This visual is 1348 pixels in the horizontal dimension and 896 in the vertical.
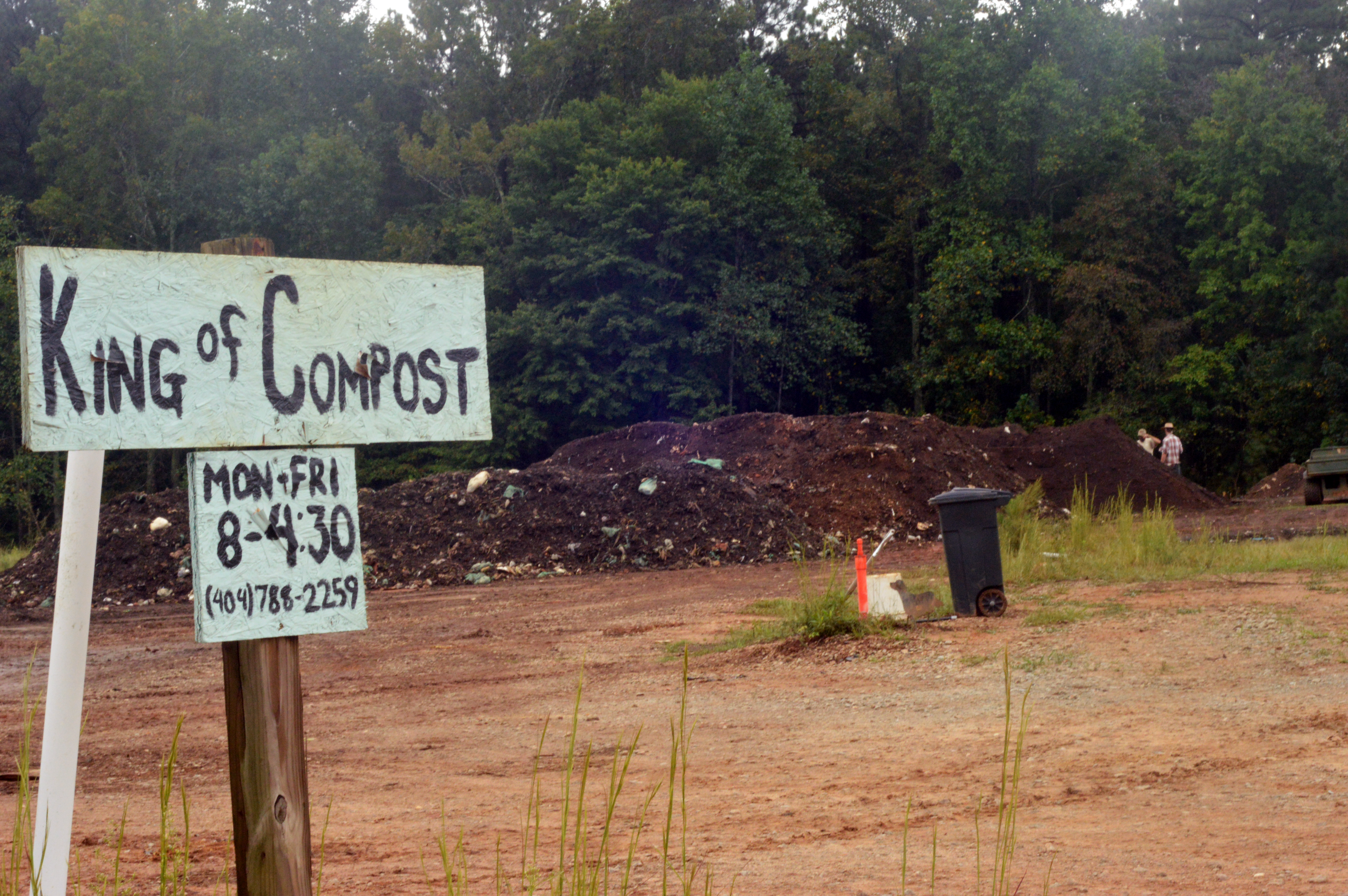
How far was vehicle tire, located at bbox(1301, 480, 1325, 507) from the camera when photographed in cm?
2472

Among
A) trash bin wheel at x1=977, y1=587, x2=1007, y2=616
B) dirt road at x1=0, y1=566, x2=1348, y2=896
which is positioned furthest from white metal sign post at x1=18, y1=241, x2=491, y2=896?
trash bin wheel at x1=977, y1=587, x2=1007, y2=616

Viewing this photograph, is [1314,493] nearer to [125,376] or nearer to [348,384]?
[348,384]

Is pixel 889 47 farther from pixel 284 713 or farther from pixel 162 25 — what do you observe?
pixel 284 713

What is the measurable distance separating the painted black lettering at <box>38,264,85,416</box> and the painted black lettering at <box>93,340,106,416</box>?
0.07ft

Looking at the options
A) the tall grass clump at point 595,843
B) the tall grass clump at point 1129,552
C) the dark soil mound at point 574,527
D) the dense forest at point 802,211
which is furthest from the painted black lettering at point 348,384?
the dense forest at point 802,211

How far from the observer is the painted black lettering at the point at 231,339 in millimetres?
2469

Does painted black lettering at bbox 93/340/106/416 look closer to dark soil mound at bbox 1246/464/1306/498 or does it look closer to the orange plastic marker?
the orange plastic marker

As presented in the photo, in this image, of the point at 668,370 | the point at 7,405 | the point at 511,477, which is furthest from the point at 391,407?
the point at 7,405

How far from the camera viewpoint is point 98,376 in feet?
7.66

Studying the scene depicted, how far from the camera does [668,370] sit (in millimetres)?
37469

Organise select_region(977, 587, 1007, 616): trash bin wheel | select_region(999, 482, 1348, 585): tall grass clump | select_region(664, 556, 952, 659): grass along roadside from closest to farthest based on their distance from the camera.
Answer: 1. select_region(664, 556, 952, 659): grass along roadside
2. select_region(977, 587, 1007, 616): trash bin wheel
3. select_region(999, 482, 1348, 585): tall grass clump

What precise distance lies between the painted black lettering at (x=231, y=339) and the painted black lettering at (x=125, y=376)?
14 centimetres

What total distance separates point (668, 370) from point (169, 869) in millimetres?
32881

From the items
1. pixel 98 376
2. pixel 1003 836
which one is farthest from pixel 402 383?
pixel 1003 836
